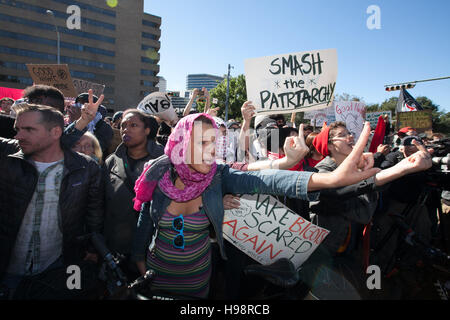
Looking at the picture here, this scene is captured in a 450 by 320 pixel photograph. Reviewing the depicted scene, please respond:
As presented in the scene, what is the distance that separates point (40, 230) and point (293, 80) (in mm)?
2850

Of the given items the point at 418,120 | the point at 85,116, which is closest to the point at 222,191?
A: the point at 85,116

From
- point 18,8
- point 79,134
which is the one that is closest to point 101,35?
point 18,8

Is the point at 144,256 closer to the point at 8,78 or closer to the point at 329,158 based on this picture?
the point at 329,158

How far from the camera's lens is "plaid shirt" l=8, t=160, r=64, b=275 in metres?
1.79

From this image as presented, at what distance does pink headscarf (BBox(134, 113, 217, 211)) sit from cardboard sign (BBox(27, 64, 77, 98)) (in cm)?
567

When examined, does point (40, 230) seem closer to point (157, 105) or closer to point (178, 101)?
point (157, 105)

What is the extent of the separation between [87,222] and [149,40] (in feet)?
207

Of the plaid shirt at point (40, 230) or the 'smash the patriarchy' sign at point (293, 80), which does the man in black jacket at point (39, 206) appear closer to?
the plaid shirt at point (40, 230)

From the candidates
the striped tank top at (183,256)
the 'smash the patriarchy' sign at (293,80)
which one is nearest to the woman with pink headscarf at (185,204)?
the striped tank top at (183,256)

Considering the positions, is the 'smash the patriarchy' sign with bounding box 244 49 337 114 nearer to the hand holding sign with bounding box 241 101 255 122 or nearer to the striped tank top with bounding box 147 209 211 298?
the hand holding sign with bounding box 241 101 255 122

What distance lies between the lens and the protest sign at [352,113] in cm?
516

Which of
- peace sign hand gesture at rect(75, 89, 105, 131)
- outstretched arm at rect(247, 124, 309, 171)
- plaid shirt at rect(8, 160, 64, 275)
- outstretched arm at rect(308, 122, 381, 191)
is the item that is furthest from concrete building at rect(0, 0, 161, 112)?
outstretched arm at rect(308, 122, 381, 191)

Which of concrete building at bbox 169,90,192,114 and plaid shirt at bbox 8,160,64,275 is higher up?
concrete building at bbox 169,90,192,114

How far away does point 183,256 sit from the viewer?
1665mm
